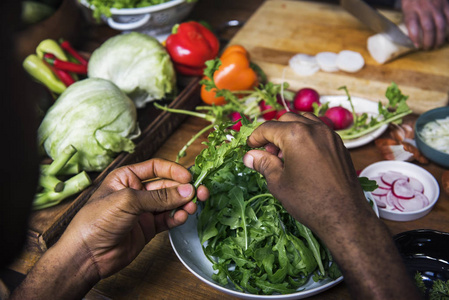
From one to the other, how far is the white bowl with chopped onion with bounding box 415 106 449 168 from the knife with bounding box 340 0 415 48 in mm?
611

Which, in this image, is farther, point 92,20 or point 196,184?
point 92,20

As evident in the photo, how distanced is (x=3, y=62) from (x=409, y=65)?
80.9 inches

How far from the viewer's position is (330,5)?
2580mm

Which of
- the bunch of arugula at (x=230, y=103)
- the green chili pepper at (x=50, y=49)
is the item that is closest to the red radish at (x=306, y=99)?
the bunch of arugula at (x=230, y=103)

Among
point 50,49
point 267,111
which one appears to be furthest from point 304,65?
point 50,49

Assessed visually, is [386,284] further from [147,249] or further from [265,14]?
[265,14]

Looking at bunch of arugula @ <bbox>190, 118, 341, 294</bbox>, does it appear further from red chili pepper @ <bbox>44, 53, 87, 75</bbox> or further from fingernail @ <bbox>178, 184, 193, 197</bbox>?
red chili pepper @ <bbox>44, 53, 87, 75</bbox>

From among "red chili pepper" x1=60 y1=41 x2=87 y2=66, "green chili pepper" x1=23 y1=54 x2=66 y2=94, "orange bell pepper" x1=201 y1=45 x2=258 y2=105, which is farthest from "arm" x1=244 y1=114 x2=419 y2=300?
"red chili pepper" x1=60 y1=41 x2=87 y2=66

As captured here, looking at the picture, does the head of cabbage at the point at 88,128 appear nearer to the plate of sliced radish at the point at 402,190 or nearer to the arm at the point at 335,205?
the arm at the point at 335,205

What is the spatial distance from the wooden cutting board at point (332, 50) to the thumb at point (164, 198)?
1.11 metres

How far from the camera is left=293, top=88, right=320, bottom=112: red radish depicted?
179 cm

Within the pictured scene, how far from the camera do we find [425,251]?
3.77 feet

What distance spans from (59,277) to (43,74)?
3.70 feet

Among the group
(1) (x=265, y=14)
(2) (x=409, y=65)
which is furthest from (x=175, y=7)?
(2) (x=409, y=65)
